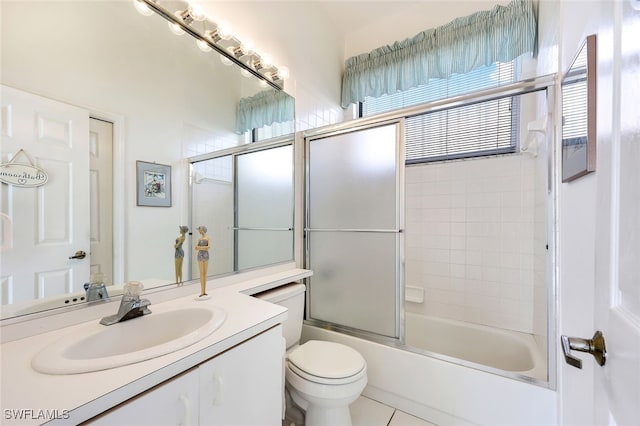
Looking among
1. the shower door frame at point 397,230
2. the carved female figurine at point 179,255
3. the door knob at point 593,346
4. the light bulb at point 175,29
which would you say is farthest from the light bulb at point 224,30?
the door knob at point 593,346

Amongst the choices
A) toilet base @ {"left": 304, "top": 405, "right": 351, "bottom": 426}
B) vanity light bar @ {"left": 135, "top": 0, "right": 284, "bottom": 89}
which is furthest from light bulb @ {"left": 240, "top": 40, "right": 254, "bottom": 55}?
toilet base @ {"left": 304, "top": 405, "right": 351, "bottom": 426}

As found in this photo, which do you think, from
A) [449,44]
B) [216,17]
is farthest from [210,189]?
[449,44]

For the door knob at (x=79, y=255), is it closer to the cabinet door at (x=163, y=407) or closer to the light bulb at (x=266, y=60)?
the cabinet door at (x=163, y=407)

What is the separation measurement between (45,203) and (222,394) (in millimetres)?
876

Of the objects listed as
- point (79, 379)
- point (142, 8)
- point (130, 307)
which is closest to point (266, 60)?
point (142, 8)

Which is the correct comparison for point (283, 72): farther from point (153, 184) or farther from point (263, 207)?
point (153, 184)

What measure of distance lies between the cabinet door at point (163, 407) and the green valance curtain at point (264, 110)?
1331 millimetres

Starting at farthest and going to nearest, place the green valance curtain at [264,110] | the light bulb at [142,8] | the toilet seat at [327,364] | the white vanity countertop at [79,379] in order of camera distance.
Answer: the green valance curtain at [264,110] < the toilet seat at [327,364] < the light bulb at [142,8] < the white vanity countertop at [79,379]

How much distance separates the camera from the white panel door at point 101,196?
101 cm

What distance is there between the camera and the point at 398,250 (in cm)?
160

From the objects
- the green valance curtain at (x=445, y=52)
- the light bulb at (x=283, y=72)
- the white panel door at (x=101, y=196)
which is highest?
the green valance curtain at (x=445, y=52)

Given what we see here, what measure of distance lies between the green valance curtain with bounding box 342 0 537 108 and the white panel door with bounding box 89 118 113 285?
211 cm

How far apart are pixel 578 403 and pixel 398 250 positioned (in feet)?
3.03

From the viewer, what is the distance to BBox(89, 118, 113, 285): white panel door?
3.32ft
